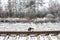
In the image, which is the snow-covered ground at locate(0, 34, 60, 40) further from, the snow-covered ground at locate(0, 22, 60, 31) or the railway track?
the snow-covered ground at locate(0, 22, 60, 31)

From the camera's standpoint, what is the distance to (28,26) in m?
2.32

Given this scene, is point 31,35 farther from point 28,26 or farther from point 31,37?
point 28,26

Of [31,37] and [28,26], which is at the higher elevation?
[28,26]

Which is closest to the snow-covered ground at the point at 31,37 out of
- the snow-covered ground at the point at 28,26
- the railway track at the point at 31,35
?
the railway track at the point at 31,35

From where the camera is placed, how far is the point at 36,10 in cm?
238

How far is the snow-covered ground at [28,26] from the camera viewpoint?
2.28 m

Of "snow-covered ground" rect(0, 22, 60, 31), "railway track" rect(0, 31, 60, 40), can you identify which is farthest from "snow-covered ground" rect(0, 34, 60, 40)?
"snow-covered ground" rect(0, 22, 60, 31)

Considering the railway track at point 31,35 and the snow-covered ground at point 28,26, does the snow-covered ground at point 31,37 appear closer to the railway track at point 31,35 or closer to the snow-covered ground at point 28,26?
the railway track at point 31,35

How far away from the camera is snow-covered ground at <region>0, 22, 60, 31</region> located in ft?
7.47

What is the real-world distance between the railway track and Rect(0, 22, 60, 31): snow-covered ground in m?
0.07

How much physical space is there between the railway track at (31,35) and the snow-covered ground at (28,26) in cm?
7

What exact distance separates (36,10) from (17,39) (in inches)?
23.5

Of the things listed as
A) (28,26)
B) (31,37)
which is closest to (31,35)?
(31,37)

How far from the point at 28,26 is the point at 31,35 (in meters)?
0.18
